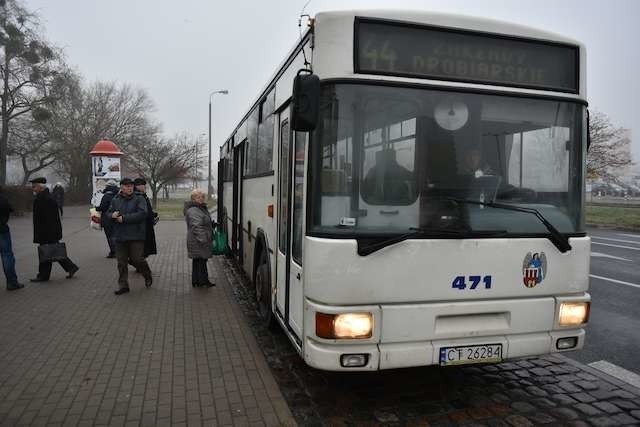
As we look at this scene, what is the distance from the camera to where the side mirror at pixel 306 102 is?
3.54 meters

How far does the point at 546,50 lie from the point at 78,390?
5.00m

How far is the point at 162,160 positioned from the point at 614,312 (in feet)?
121

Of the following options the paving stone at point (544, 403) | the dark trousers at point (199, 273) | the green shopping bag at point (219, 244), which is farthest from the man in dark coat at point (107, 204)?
the paving stone at point (544, 403)

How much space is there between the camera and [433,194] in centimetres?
386

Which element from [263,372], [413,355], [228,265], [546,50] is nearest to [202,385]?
[263,372]

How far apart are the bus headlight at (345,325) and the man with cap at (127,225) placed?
5353mm

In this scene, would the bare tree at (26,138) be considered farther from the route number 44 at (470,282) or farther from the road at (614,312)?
the route number 44 at (470,282)

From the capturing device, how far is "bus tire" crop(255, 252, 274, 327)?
5.92 meters

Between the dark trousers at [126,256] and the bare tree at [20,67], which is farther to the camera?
the bare tree at [20,67]

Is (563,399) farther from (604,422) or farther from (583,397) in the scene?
(604,422)

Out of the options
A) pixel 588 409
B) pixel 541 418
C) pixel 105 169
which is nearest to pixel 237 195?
pixel 541 418

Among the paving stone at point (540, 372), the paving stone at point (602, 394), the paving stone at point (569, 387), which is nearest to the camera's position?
the paving stone at point (602, 394)

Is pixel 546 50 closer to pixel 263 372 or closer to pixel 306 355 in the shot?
pixel 306 355

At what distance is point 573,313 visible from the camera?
13.8ft
